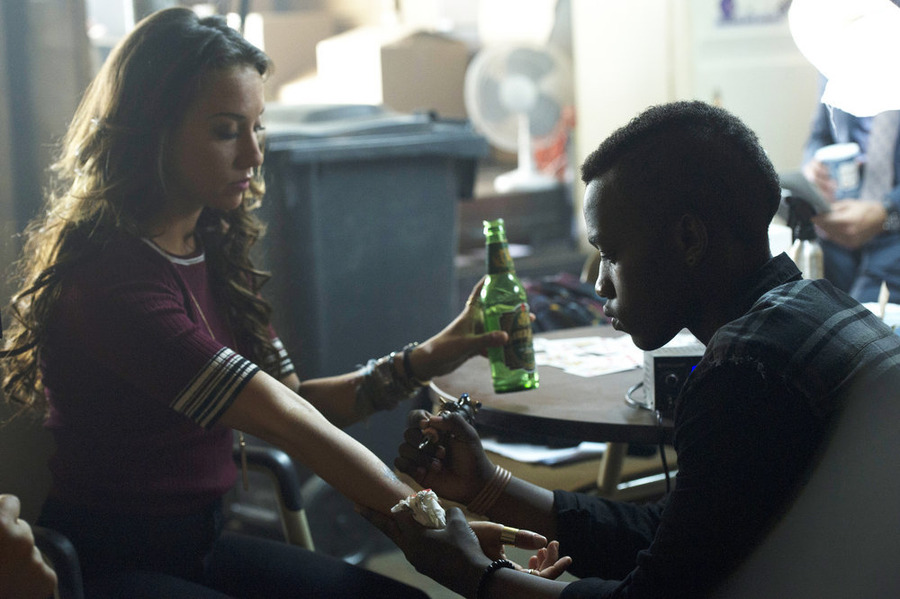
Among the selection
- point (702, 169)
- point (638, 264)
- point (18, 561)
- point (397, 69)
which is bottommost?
point (18, 561)

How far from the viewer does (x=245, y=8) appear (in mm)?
2551

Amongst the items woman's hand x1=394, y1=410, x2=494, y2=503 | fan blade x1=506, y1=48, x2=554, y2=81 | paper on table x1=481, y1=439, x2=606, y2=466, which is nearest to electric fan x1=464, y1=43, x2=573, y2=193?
fan blade x1=506, y1=48, x2=554, y2=81

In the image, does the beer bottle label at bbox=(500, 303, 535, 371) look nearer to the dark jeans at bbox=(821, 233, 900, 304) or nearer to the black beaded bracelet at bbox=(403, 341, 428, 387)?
the black beaded bracelet at bbox=(403, 341, 428, 387)

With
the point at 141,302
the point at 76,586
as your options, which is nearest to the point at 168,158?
the point at 141,302

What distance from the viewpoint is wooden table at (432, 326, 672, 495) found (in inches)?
54.7

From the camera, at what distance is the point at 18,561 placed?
1.02 metres

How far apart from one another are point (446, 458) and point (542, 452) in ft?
3.04

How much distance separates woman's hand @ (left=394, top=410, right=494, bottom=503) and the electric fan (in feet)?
10.4

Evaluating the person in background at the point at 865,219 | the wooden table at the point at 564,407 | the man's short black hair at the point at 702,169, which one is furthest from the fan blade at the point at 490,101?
the man's short black hair at the point at 702,169

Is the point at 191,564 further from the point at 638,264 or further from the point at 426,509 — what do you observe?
the point at 638,264

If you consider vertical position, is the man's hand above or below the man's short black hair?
below

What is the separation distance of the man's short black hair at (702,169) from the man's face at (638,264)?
2 centimetres

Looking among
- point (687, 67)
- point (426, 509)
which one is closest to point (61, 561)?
point (426, 509)

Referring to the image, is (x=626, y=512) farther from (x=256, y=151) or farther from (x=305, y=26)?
(x=305, y=26)
